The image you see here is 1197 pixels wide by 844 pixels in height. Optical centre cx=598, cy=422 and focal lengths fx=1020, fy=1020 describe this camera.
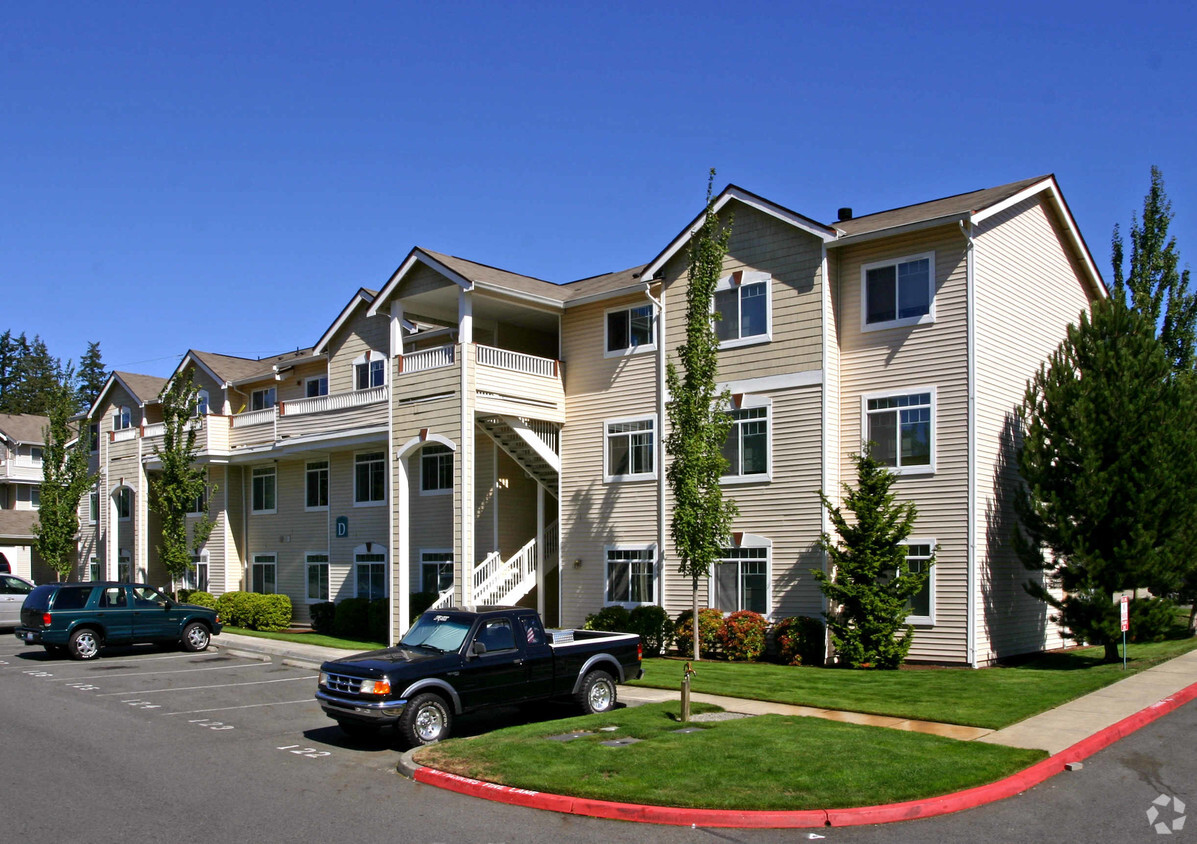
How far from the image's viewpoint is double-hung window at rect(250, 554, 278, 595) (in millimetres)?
37375

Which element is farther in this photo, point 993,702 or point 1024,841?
point 993,702

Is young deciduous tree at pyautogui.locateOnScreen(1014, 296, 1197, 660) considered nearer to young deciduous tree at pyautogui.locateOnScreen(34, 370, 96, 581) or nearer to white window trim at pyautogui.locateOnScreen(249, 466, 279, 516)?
white window trim at pyautogui.locateOnScreen(249, 466, 279, 516)

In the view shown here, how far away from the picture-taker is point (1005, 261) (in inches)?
877

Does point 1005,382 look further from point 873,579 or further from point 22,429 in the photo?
point 22,429

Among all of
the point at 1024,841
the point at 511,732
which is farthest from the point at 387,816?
the point at 1024,841

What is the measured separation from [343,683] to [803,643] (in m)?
11.1

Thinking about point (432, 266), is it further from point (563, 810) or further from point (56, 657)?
point (563, 810)

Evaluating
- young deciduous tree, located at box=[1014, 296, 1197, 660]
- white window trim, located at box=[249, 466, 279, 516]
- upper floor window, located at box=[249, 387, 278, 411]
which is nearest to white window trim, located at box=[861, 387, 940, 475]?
young deciduous tree, located at box=[1014, 296, 1197, 660]

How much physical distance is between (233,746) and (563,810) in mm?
5712

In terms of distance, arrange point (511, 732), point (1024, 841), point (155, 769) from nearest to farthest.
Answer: point (1024, 841) < point (155, 769) < point (511, 732)

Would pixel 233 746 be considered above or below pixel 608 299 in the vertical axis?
below

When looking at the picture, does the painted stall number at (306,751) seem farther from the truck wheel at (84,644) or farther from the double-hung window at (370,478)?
the double-hung window at (370,478)

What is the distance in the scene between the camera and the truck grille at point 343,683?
1291 centimetres

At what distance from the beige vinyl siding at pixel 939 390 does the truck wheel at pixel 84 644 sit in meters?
18.2
